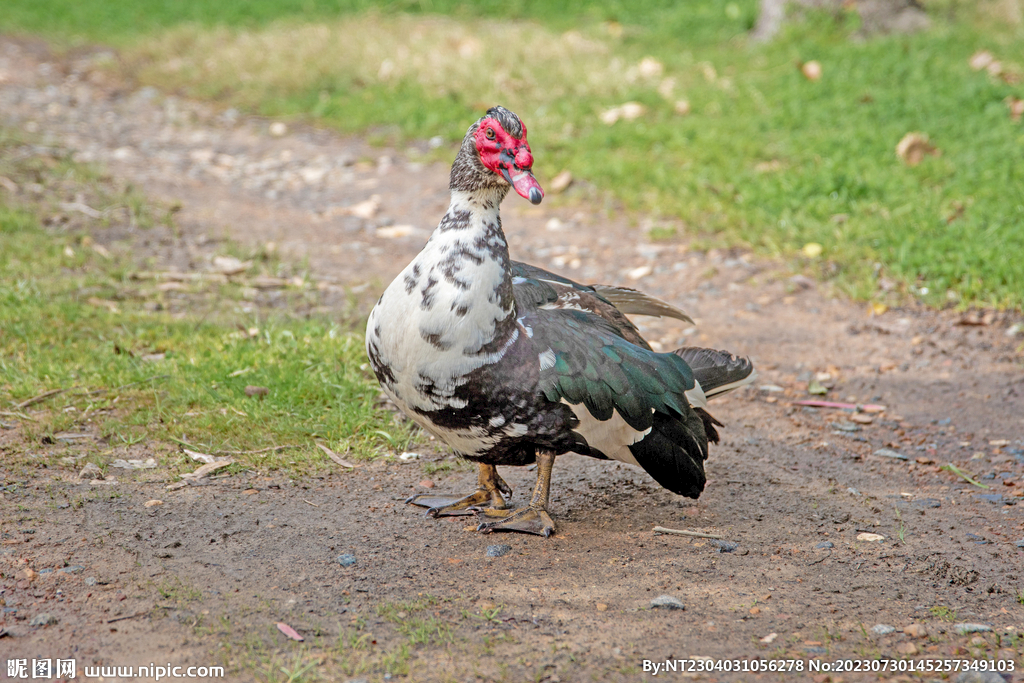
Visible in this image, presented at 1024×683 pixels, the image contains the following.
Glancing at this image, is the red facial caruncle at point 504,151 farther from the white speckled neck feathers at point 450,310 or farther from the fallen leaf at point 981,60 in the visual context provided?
the fallen leaf at point 981,60

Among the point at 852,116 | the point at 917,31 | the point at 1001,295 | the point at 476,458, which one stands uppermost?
the point at 917,31

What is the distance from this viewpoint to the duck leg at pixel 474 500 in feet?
11.5

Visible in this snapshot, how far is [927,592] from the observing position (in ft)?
9.98

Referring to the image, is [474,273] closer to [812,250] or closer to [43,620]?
[43,620]

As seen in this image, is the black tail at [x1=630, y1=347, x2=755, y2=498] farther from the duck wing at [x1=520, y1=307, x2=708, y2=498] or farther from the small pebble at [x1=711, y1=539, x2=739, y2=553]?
the small pebble at [x1=711, y1=539, x2=739, y2=553]

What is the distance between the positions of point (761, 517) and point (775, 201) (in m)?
3.44

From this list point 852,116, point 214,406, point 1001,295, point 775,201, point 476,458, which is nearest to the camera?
point 476,458

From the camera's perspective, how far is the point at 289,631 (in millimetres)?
2680

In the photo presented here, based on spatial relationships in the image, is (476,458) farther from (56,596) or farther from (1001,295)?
(1001,295)

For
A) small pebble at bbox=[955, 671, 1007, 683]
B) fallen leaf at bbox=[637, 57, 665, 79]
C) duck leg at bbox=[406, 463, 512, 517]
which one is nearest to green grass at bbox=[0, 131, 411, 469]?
duck leg at bbox=[406, 463, 512, 517]

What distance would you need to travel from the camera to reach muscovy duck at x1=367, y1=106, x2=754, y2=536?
2988 millimetres

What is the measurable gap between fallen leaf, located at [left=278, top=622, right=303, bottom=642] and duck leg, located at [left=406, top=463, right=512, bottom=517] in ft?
2.87

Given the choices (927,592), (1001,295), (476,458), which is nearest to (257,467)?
(476,458)

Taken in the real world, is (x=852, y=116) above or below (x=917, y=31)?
below
